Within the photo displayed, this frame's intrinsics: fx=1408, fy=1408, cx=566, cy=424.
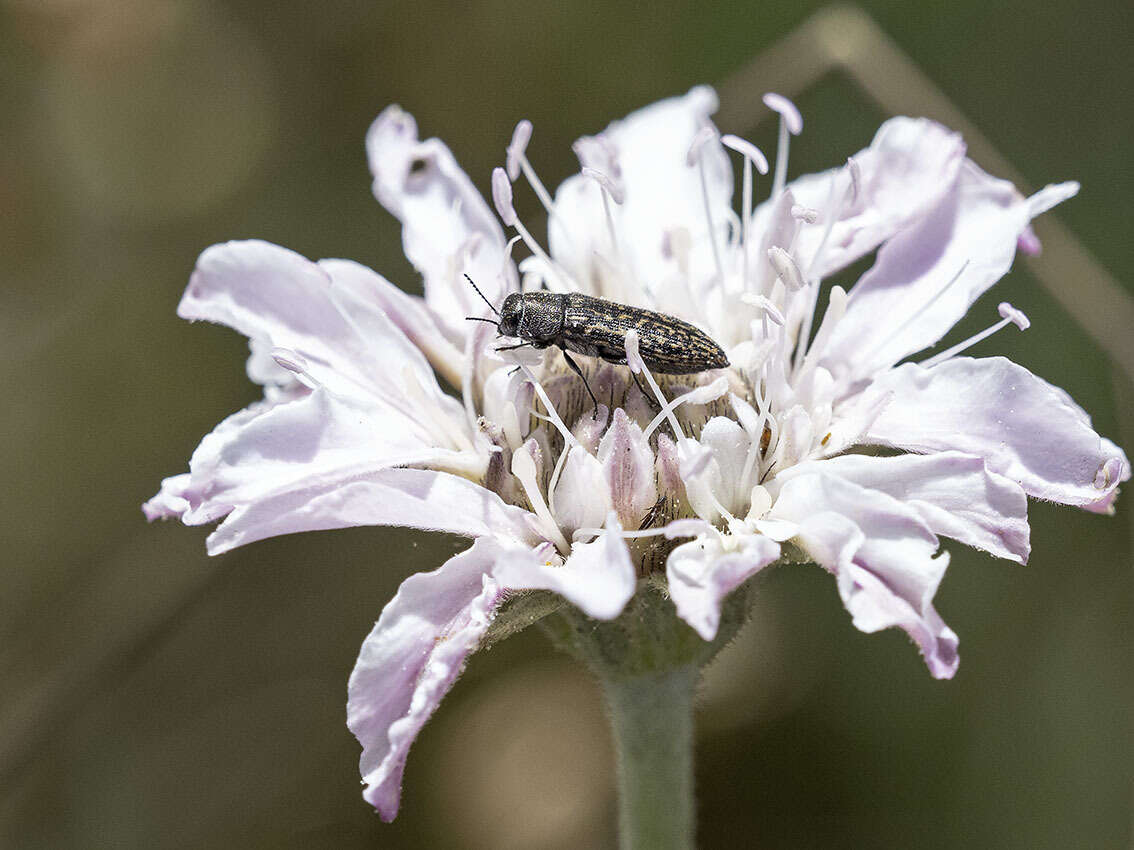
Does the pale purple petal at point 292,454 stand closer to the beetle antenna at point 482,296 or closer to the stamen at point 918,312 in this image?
the beetle antenna at point 482,296

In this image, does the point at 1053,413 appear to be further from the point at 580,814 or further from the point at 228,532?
the point at 580,814

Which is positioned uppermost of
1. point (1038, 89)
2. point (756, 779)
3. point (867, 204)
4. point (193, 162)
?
point (193, 162)

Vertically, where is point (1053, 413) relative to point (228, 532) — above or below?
below

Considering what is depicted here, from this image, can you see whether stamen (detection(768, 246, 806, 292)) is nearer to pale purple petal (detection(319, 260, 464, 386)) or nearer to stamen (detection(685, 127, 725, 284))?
stamen (detection(685, 127, 725, 284))

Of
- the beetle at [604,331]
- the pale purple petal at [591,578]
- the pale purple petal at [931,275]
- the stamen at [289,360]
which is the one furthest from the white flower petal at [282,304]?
the pale purple petal at [931,275]

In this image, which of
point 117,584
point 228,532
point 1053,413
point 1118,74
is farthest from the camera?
point 1118,74

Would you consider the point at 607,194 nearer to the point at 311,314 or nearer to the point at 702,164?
the point at 702,164

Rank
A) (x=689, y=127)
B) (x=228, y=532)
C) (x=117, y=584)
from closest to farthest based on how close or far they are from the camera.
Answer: (x=228, y=532) → (x=689, y=127) → (x=117, y=584)

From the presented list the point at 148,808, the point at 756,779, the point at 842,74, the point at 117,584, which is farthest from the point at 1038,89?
the point at 148,808
